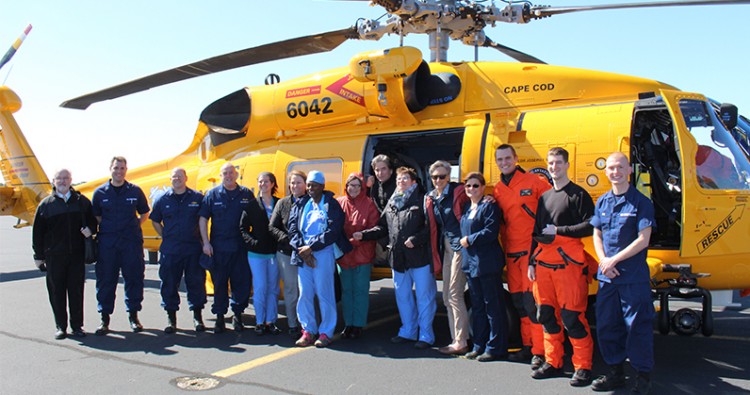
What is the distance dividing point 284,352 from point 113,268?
2.37 m

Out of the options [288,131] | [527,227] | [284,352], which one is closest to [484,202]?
[527,227]

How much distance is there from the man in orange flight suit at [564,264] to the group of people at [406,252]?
0.01 m

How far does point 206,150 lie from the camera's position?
8.45 m

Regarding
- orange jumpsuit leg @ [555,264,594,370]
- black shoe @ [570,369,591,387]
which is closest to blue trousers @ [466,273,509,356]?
orange jumpsuit leg @ [555,264,594,370]

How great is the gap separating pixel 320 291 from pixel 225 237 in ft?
4.46

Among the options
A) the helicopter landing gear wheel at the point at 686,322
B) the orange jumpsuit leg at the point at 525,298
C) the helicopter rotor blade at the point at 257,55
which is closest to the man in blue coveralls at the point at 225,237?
the helicopter rotor blade at the point at 257,55

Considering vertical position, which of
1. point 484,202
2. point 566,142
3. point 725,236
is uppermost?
point 566,142

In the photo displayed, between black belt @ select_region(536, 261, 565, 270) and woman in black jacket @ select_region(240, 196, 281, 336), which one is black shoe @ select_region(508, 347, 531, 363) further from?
woman in black jacket @ select_region(240, 196, 281, 336)

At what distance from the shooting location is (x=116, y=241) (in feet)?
21.1

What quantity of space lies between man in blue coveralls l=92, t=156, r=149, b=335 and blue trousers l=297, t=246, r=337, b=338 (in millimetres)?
2083

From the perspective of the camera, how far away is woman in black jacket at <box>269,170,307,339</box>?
6.00m

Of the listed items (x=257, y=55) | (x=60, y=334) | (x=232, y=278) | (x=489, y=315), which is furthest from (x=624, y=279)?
(x=60, y=334)

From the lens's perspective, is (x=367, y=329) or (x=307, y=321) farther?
(x=367, y=329)

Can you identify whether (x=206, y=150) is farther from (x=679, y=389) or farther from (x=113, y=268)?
(x=679, y=389)
